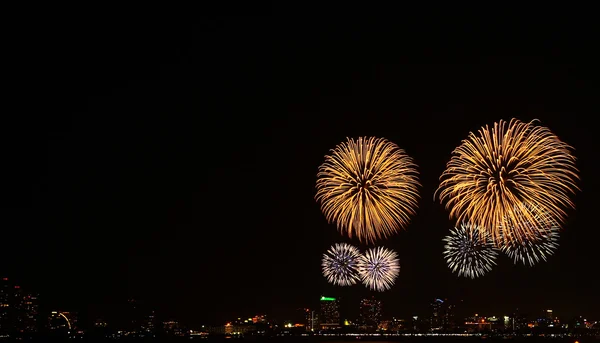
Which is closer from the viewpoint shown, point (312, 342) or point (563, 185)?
point (563, 185)

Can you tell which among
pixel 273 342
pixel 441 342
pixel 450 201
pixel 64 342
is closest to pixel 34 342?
pixel 64 342

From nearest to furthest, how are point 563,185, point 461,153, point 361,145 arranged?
point 563,185 < point 461,153 < point 361,145

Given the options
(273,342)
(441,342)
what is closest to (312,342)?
(273,342)

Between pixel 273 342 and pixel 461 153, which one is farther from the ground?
pixel 461 153

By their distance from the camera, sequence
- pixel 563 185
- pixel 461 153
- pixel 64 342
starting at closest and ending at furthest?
pixel 563 185 < pixel 461 153 < pixel 64 342

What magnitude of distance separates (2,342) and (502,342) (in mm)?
137173

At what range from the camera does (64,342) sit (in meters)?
200

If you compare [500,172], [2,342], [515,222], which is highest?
[500,172]

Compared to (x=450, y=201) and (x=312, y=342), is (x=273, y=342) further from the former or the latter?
(x=450, y=201)

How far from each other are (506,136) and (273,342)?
130m

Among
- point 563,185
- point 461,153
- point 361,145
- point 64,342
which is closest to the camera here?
point 563,185

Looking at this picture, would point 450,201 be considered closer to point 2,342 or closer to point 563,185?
point 563,185

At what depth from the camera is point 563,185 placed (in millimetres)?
65750

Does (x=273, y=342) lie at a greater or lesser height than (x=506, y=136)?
lesser
